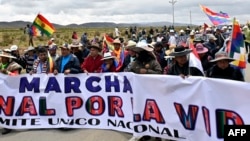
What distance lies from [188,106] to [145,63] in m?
1.48

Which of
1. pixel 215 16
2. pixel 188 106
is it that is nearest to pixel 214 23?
pixel 215 16

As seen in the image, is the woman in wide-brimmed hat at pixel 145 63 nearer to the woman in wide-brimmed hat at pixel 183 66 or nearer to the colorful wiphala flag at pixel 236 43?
the woman in wide-brimmed hat at pixel 183 66

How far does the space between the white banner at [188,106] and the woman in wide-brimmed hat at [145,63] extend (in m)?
0.45

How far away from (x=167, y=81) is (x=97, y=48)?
2.71m

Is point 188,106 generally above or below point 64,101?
above

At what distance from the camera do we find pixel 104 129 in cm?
765

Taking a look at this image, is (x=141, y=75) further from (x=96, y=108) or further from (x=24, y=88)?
(x=24, y=88)

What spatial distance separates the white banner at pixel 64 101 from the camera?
7566mm

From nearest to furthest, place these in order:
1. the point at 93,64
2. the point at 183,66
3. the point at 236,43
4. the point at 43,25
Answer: the point at 183,66 → the point at 236,43 → the point at 93,64 → the point at 43,25

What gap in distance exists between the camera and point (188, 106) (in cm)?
629

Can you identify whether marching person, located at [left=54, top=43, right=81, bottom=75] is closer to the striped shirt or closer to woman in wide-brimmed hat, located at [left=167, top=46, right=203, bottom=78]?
woman in wide-brimmed hat, located at [left=167, top=46, right=203, bottom=78]

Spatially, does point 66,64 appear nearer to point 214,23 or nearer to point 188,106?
point 188,106

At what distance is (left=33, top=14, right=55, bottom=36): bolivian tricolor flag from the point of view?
43.9 ft

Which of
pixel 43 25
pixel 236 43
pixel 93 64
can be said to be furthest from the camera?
pixel 43 25
